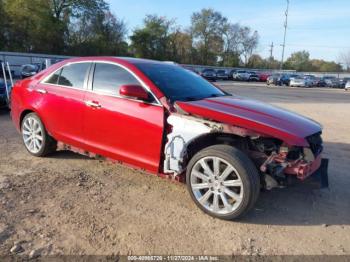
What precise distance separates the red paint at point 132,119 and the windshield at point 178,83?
14cm

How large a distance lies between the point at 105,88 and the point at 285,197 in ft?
8.82

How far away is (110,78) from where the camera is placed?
505 cm

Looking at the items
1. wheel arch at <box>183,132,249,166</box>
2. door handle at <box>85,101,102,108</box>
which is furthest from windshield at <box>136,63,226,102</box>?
door handle at <box>85,101,102,108</box>

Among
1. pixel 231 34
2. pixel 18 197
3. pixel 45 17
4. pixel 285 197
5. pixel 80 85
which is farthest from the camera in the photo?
pixel 231 34

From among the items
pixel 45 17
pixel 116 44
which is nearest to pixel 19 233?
pixel 45 17

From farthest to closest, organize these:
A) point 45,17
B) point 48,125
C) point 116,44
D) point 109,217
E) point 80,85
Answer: point 116,44 < point 45,17 < point 48,125 < point 80,85 < point 109,217

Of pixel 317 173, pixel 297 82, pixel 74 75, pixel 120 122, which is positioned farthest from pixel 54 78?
pixel 297 82

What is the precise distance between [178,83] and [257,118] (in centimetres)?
131

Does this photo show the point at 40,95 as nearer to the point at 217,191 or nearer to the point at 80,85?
the point at 80,85

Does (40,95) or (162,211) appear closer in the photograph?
(162,211)

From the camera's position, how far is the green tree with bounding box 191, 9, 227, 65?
257 feet

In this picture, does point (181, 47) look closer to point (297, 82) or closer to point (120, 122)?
point (297, 82)

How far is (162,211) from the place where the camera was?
420 cm

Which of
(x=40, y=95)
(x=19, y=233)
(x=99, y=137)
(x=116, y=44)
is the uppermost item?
(x=116, y=44)
